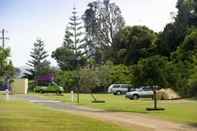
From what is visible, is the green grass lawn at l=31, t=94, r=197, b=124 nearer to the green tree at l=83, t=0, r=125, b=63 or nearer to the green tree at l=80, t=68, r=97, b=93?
the green tree at l=80, t=68, r=97, b=93

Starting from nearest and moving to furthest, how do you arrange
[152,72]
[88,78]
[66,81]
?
[152,72], [88,78], [66,81]

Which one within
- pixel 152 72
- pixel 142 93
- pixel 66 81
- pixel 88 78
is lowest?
pixel 142 93

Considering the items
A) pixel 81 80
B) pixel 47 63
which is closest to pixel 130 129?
pixel 81 80

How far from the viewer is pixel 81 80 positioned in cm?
5841

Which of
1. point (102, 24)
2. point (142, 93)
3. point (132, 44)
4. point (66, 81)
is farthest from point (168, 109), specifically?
point (102, 24)

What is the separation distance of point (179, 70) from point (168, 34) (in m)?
42.9

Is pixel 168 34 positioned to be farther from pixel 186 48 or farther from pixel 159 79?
pixel 159 79

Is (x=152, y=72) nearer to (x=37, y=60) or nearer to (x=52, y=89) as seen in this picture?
(x=52, y=89)

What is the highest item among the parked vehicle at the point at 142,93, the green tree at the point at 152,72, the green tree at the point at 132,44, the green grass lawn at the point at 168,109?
the green tree at the point at 132,44

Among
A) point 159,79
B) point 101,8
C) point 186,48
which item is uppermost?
point 101,8

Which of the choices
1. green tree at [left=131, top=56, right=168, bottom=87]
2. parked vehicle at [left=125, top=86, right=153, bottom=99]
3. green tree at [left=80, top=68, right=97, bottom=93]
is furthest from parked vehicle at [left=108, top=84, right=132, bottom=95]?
green tree at [left=131, top=56, right=168, bottom=87]

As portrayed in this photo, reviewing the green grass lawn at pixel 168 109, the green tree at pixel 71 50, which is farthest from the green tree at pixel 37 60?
the green grass lawn at pixel 168 109

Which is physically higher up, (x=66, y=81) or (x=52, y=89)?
(x=66, y=81)

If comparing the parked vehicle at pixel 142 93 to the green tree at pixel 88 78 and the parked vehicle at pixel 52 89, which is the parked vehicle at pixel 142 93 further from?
the parked vehicle at pixel 52 89
